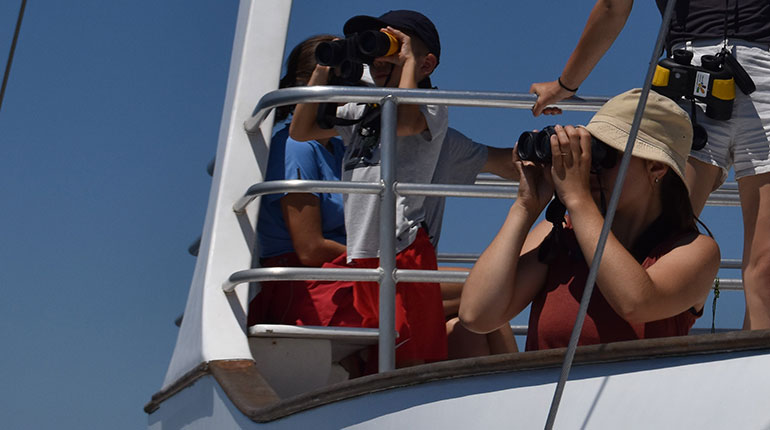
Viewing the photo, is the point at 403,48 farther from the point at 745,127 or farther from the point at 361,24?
the point at 745,127

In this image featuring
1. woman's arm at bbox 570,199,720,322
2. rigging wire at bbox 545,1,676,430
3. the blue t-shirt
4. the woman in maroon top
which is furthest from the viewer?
the blue t-shirt

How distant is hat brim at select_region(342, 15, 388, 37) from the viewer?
344 centimetres

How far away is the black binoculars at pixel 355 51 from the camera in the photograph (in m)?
3.24

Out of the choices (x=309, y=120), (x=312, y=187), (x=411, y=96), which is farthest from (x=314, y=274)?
(x=309, y=120)

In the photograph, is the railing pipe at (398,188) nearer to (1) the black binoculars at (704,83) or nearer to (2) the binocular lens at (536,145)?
(1) the black binoculars at (704,83)

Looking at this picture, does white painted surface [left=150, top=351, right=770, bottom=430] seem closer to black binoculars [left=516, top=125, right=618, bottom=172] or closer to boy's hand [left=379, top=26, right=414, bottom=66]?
black binoculars [left=516, top=125, right=618, bottom=172]

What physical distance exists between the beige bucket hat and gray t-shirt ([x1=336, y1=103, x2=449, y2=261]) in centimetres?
100

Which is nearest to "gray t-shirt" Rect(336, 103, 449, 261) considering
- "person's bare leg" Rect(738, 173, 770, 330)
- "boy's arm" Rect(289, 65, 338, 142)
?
"boy's arm" Rect(289, 65, 338, 142)

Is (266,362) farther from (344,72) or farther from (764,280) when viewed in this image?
(764,280)

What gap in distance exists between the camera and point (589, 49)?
3.05 metres

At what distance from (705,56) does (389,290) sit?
1078 mm

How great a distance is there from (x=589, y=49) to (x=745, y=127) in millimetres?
484

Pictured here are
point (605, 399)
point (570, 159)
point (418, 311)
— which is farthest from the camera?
point (418, 311)

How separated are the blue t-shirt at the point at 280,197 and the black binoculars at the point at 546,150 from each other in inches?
56.4
